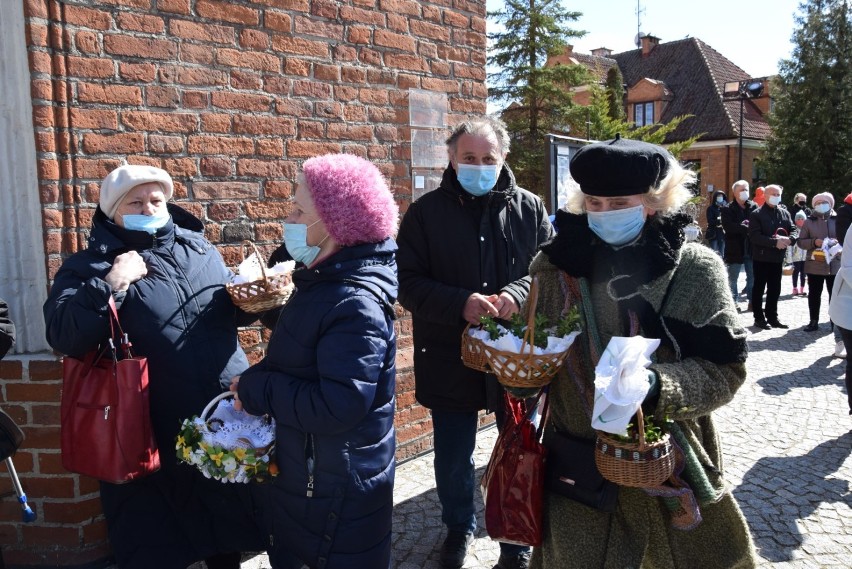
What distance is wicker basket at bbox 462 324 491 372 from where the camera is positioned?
2.32m

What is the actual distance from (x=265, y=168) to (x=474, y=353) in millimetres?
1965

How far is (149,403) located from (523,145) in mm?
22102

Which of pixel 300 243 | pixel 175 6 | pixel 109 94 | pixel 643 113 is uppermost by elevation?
pixel 643 113

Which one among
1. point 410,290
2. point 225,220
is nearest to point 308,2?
point 225,220

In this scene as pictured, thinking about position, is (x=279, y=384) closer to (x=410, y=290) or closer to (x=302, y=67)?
(x=410, y=290)

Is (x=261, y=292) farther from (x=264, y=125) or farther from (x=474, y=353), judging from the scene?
(x=264, y=125)

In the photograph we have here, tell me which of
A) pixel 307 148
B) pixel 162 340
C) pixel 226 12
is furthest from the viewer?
pixel 307 148

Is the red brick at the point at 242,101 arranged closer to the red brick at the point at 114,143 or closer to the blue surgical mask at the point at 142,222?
the red brick at the point at 114,143

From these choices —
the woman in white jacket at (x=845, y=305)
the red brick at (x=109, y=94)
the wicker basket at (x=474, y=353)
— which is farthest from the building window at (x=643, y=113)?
the wicker basket at (x=474, y=353)

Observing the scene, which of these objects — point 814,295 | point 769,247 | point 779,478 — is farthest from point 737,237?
point 779,478

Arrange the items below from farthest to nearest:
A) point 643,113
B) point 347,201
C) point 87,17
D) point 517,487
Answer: point 643,113 → point 87,17 → point 347,201 → point 517,487

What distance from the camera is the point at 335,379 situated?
214 centimetres

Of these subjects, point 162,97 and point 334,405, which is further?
point 162,97

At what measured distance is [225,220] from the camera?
12.3ft
